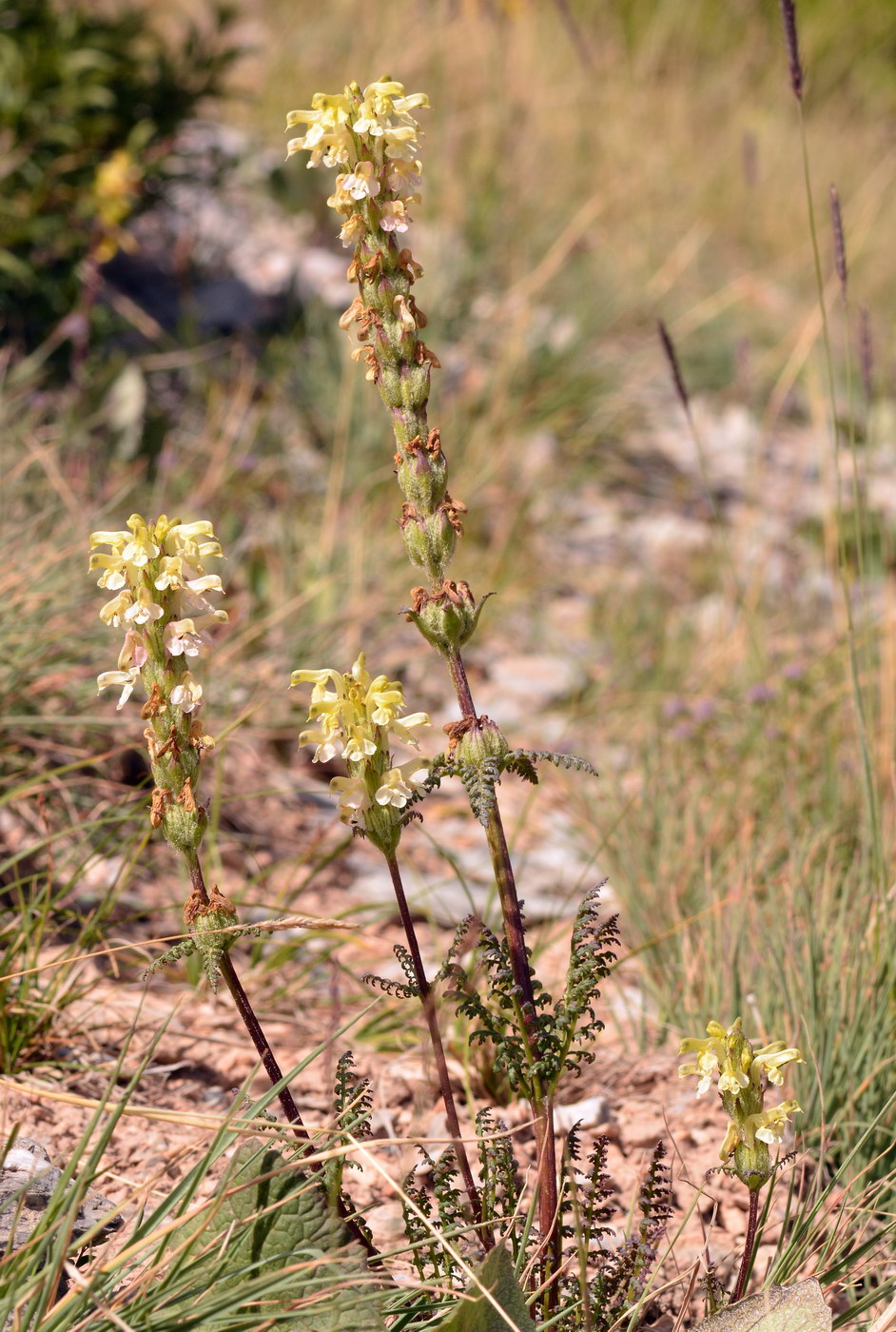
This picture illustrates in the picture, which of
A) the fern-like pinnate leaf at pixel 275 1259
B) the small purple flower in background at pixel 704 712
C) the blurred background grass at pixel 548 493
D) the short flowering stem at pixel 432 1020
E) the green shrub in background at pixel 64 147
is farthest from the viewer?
the green shrub in background at pixel 64 147

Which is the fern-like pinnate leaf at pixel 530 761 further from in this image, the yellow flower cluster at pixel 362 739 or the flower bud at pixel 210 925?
the flower bud at pixel 210 925

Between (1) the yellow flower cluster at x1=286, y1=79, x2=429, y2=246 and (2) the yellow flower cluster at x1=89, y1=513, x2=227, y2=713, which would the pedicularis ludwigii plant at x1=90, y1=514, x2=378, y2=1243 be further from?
(1) the yellow flower cluster at x1=286, y1=79, x2=429, y2=246

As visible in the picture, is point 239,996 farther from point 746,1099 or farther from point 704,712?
point 704,712

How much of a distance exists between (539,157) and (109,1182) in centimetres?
607

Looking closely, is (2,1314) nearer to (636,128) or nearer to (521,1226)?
(521,1226)

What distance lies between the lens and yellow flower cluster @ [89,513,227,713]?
1.15m

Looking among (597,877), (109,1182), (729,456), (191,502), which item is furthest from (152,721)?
(729,456)

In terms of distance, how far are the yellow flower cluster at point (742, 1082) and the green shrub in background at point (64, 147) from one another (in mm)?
3069

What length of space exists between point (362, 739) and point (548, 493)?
3.46 meters

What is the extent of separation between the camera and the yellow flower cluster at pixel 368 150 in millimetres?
1184

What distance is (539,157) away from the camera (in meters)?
6.48

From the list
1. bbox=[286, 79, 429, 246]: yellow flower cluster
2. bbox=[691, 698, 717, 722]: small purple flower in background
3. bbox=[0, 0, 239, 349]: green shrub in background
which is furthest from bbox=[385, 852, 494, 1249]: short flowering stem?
bbox=[0, 0, 239, 349]: green shrub in background

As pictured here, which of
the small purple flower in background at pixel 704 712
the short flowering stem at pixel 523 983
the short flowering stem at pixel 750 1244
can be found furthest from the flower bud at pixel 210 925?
the small purple flower in background at pixel 704 712

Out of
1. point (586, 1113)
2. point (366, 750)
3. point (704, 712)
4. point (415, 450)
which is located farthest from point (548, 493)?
point (366, 750)
